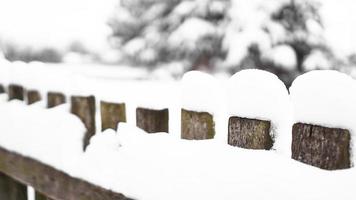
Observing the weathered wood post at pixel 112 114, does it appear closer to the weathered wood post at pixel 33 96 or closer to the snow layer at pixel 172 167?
the snow layer at pixel 172 167

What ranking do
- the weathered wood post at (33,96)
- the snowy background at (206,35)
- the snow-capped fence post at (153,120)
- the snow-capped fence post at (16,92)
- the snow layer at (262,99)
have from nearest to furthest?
the snow layer at (262,99)
the snow-capped fence post at (153,120)
the weathered wood post at (33,96)
the snow-capped fence post at (16,92)
the snowy background at (206,35)

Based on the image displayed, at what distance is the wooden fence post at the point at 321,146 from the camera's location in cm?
89

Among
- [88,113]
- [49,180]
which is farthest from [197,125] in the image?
[49,180]

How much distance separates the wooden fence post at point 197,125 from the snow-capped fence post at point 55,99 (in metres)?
0.68

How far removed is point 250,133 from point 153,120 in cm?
41

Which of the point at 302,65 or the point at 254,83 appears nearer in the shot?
the point at 254,83

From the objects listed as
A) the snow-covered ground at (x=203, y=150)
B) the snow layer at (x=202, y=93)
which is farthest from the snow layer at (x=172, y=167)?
the snow layer at (x=202, y=93)

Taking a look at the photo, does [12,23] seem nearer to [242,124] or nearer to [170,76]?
[170,76]

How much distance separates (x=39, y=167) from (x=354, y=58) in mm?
7464

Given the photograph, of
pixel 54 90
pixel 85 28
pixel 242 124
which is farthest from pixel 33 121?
pixel 85 28

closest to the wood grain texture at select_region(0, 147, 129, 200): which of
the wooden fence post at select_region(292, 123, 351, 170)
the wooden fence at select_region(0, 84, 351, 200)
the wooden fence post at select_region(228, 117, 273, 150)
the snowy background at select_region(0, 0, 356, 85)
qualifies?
the wooden fence at select_region(0, 84, 351, 200)

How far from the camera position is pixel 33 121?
1.79m

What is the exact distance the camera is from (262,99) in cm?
101

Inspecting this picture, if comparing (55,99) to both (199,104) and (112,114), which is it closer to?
(112,114)
